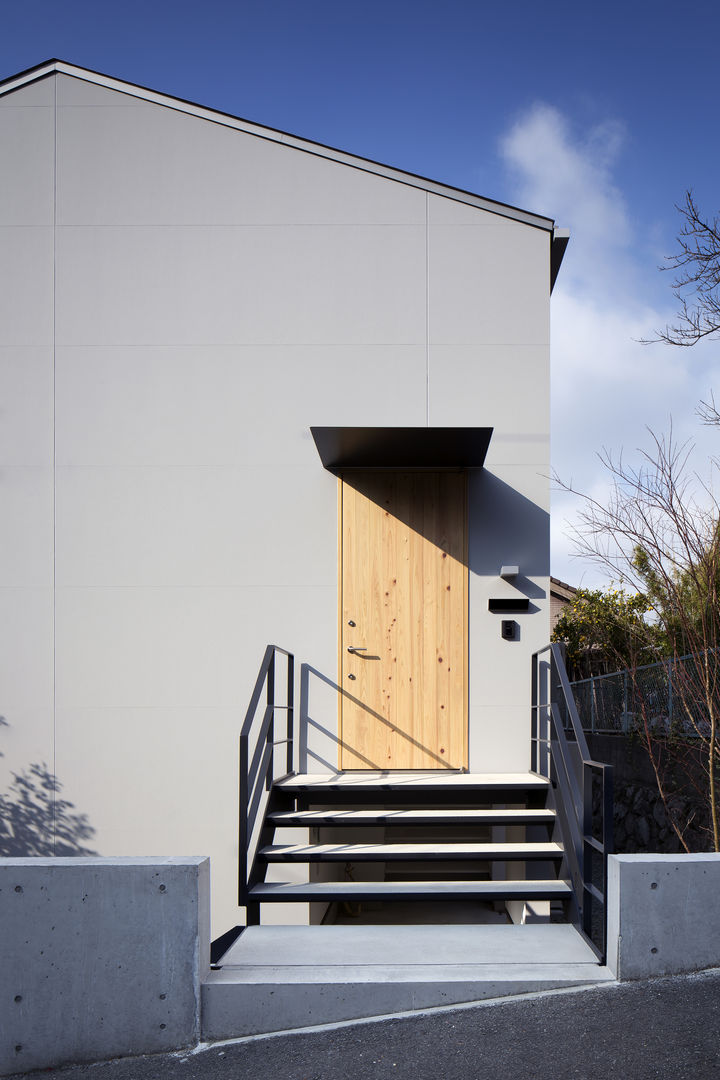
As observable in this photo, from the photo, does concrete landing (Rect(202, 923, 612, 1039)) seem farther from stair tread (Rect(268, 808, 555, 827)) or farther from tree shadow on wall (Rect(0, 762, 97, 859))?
tree shadow on wall (Rect(0, 762, 97, 859))

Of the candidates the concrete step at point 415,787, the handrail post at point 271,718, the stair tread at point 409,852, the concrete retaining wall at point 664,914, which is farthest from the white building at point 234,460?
the concrete retaining wall at point 664,914

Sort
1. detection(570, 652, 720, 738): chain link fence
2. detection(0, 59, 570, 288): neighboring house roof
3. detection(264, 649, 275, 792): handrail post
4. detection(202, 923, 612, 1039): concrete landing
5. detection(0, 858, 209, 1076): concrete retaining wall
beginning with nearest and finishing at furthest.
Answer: detection(0, 858, 209, 1076): concrete retaining wall → detection(202, 923, 612, 1039): concrete landing → detection(264, 649, 275, 792): handrail post → detection(570, 652, 720, 738): chain link fence → detection(0, 59, 570, 288): neighboring house roof

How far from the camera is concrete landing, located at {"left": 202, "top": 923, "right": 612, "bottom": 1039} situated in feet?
9.86

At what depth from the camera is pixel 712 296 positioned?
5398 millimetres

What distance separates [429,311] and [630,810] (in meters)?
6.69

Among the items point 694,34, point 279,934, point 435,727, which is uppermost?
point 694,34

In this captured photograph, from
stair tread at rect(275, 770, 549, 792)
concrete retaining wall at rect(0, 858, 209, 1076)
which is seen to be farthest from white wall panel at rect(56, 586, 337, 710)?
concrete retaining wall at rect(0, 858, 209, 1076)

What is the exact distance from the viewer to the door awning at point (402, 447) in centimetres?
490

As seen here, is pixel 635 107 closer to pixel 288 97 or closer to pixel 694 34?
pixel 694 34

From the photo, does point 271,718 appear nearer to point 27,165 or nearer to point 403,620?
point 403,620

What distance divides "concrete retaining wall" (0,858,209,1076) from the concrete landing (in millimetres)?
170

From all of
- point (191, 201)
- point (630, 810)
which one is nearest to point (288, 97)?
point (191, 201)

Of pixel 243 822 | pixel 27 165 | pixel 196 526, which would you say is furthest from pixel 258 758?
pixel 27 165

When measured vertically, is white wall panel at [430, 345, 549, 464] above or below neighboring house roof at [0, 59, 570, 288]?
below
